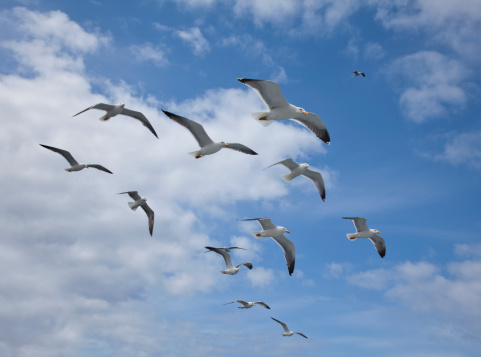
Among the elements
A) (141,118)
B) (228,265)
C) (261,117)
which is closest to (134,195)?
(141,118)

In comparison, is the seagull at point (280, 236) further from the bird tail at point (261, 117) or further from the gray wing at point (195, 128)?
the bird tail at point (261, 117)

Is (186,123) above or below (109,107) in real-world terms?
below

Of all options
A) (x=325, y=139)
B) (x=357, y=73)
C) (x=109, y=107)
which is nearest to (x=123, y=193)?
(x=109, y=107)

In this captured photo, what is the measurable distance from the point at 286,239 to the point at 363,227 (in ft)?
16.5

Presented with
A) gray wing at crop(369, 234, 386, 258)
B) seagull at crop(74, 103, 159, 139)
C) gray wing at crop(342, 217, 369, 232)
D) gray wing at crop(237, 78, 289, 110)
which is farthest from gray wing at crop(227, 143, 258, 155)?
gray wing at crop(369, 234, 386, 258)

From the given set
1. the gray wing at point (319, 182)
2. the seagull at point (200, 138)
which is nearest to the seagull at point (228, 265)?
the gray wing at point (319, 182)

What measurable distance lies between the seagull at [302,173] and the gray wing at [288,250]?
3.48 metres

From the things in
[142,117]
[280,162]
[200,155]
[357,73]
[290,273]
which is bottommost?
[290,273]

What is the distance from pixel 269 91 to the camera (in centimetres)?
2305

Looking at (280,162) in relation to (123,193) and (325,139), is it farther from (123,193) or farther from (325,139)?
(123,193)

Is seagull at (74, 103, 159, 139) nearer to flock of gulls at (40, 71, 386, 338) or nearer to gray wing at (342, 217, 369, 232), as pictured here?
flock of gulls at (40, 71, 386, 338)

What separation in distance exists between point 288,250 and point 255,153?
22.7 ft

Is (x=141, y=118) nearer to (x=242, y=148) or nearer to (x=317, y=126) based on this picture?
(x=242, y=148)

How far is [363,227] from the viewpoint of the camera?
32781 millimetres
